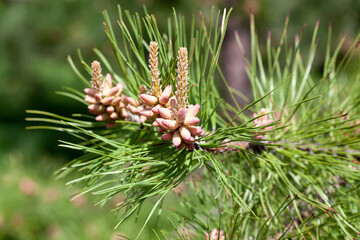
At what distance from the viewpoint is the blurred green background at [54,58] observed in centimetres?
108

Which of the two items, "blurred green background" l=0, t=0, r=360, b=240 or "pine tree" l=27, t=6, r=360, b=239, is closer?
"pine tree" l=27, t=6, r=360, b=239

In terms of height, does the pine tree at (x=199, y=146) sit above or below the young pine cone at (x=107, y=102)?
below

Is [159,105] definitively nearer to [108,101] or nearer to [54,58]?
[108,101]

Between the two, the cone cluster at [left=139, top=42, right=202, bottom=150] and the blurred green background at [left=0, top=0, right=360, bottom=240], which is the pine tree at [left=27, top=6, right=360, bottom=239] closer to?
the cone cluster at [left=139, top=42, right=202, bottom=150]

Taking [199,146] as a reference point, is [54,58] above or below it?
above

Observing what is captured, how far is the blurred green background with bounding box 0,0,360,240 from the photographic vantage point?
3.56ft

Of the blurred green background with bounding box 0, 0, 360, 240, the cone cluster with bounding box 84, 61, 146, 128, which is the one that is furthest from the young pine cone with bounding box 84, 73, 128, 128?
the blurred green background with bounding box 0, 0, 360, 240

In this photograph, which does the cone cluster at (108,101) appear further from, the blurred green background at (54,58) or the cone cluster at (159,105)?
the blurred green background at (54,58)

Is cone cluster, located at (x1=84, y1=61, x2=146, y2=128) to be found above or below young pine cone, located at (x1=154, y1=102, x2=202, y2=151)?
above

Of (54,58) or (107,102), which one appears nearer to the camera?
(107,102)

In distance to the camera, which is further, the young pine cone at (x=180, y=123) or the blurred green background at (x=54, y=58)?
the blurred green background at (x=54, y=58)

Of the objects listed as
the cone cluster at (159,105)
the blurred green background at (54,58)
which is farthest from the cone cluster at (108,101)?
the blurred green background at (54,58)

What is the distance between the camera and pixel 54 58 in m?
2.89

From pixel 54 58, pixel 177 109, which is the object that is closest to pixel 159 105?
pixel 177 109
